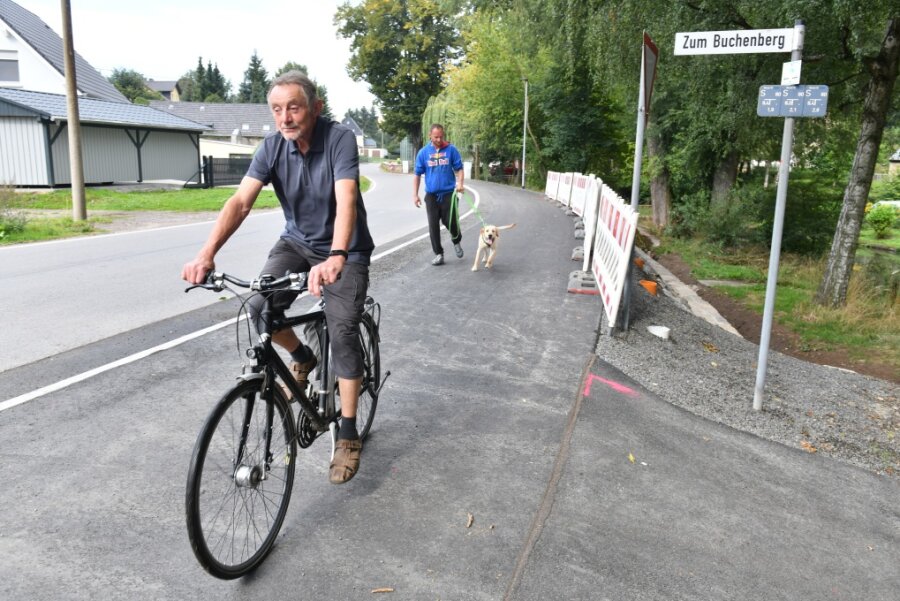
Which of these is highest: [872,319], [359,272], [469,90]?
[469,90]

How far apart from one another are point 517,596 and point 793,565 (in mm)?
1471

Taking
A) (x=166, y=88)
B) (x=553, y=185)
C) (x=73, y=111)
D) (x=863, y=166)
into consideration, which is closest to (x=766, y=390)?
(x=863, y=166)

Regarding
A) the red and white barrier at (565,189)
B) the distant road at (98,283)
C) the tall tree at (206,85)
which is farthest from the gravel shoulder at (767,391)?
the tall tree at (206,85)

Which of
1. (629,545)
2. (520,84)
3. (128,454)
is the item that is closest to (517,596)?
(629,545)

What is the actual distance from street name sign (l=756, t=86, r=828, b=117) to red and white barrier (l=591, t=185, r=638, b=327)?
1.55 meters

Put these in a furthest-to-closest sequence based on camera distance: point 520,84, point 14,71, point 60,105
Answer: point 520,84
point 14,71
point 60,105

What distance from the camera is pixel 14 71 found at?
35.7 m

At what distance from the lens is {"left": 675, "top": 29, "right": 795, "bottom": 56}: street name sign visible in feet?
18.8

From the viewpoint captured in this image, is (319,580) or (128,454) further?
(128,454)

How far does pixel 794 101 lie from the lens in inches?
221

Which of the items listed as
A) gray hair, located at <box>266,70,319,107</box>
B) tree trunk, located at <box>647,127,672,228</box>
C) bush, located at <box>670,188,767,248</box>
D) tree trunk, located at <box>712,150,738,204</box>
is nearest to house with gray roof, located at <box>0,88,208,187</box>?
tree trunk, located at <box>647,127,672,228</box>

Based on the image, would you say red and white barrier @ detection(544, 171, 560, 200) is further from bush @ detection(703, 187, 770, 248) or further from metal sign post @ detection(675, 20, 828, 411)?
metal sign post @ detection(675, 20, 828, 411)

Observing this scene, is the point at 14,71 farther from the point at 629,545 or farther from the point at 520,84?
the point at 629,545

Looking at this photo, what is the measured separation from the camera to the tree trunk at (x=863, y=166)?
10.3 metres
